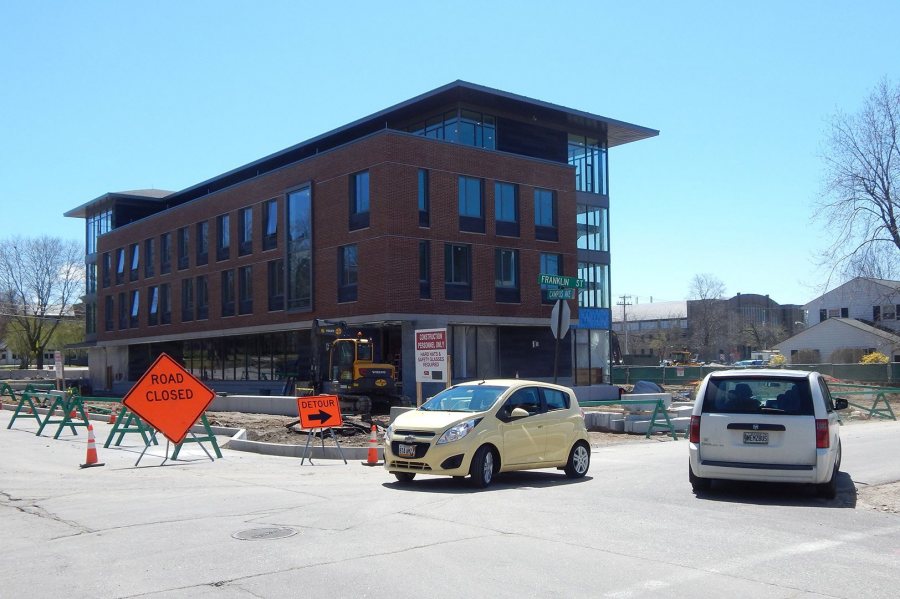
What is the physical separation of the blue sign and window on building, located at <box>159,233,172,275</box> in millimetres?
26438

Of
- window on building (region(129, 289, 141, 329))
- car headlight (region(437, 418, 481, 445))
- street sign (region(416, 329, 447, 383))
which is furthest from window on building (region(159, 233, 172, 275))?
car headlight (region(437, 418, 481, 445))

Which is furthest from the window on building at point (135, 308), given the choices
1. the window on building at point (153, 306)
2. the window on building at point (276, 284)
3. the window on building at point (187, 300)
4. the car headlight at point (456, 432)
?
the car headlight at point (456, 432)

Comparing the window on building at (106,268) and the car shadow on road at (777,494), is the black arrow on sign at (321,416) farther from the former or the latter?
the window on building at (106,268)

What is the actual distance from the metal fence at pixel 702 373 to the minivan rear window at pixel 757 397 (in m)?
46.6

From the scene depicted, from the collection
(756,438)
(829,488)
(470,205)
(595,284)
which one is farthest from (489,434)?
(595,284)

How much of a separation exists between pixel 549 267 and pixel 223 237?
1936 centimetres

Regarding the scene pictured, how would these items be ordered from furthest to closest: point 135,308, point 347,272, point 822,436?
point 135,308
point 347,272
point 822,436

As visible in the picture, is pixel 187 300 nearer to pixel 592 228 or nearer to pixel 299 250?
pixel 299 250

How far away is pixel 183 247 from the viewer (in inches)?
2157

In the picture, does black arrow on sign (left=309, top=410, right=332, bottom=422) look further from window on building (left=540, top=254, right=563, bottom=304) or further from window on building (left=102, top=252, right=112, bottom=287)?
window on building (left=102, top=252, right=112, bottom=287)

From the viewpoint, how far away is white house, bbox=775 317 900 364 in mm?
75312

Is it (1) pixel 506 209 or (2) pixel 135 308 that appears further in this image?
(2) pixel 135 308

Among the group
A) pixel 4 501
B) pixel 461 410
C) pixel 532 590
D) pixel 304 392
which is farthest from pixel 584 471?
pixel 304 392

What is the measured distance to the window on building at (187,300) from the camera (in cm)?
5412
